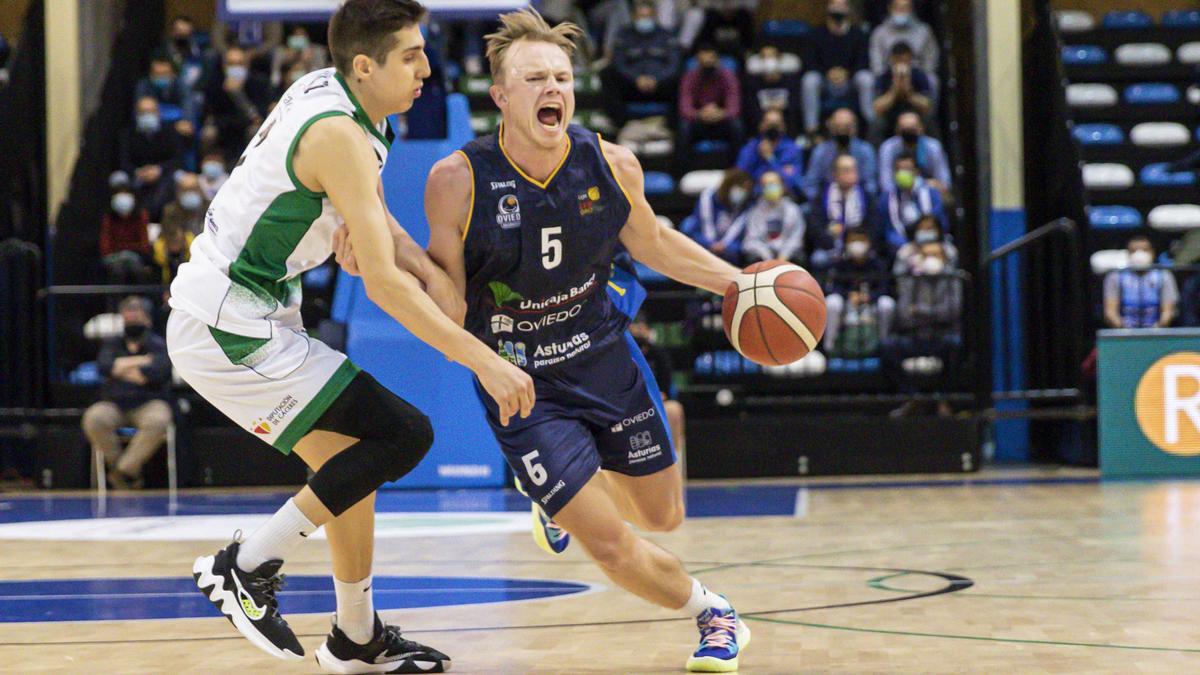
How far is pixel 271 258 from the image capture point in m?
3.85

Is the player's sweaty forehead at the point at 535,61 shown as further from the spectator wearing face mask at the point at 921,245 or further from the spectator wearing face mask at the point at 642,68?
the spectator wearing face mask at the point at 642,68

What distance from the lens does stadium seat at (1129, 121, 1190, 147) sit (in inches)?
571

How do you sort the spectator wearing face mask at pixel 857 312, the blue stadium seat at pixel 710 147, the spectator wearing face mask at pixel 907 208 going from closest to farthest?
1. the spectator wearing face mask at pixel 857 312
2. the spectator wearing face mask at pixel 907 208
3. the blue stadium seat at pixel 710 147

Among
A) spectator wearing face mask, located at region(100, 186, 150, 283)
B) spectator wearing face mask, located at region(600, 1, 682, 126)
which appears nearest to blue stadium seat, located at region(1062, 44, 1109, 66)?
spectator wearing face mask, located at region(600, 1, 682, 126)

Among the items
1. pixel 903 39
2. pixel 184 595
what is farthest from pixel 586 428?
pixel 903 39

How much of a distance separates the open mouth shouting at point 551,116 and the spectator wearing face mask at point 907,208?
8790 millimetres

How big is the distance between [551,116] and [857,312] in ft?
25.9

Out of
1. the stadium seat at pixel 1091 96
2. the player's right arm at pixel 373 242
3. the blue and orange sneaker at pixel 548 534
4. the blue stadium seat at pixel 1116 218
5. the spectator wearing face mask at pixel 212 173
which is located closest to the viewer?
the player's right arm at pixel 373 242

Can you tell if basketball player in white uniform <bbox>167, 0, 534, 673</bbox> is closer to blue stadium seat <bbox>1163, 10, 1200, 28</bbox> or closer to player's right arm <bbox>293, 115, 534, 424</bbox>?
player's right arm <bbox>293, 115, 534, 424</bbox>

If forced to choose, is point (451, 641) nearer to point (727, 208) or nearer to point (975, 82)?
point (727, 208)

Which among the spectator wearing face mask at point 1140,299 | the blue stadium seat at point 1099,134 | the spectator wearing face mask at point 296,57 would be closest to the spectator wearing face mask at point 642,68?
the spectator wearing face mask at point 296,57

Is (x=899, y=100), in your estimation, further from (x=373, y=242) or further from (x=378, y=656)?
(x=373, y=242)

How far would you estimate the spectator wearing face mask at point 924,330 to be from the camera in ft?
38.0

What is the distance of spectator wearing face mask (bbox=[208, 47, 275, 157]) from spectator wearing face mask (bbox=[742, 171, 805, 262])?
4.85 meters
